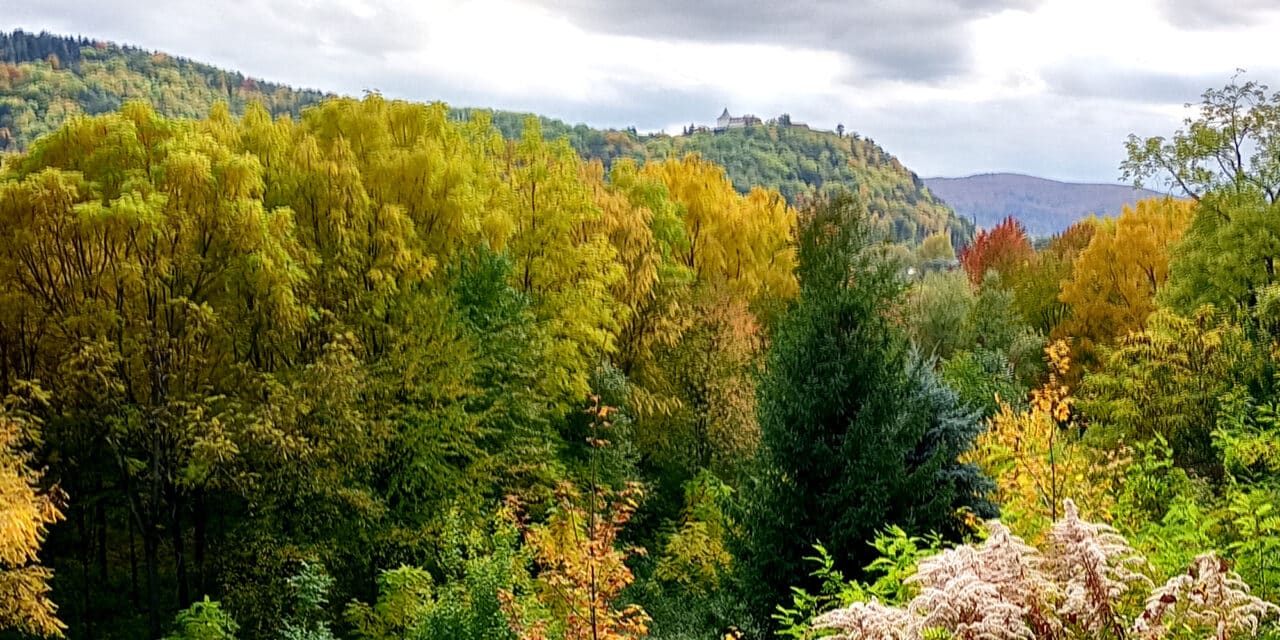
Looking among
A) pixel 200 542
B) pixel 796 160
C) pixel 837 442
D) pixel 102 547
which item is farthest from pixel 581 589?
pixel 796 160

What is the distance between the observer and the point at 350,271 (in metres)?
17.3

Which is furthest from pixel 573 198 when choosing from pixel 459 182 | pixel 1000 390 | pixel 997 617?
pixel 997 617

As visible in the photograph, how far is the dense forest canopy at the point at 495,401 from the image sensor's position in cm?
1191

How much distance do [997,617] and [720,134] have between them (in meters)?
190

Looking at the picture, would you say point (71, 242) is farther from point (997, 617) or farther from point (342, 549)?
point (997, 617)

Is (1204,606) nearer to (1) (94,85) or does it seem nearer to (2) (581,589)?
(2) (581,589)

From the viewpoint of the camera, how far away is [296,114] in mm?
133125

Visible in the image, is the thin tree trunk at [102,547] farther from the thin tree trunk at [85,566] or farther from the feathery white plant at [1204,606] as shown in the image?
the feathery white plant at [1204,606]

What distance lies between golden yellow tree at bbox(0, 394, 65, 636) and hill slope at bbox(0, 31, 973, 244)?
2535 inches

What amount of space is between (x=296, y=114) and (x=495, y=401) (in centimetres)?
12794

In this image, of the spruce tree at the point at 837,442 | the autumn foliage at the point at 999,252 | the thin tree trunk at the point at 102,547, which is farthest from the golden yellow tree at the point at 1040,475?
the autumn foliage at the point at 999,252

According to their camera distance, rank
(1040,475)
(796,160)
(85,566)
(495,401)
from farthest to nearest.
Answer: (796,160), (495,401), (85,566), (1040,475)

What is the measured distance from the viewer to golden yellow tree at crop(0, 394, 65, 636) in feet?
31.3

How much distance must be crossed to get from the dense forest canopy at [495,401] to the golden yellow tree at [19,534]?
0.07 metres
